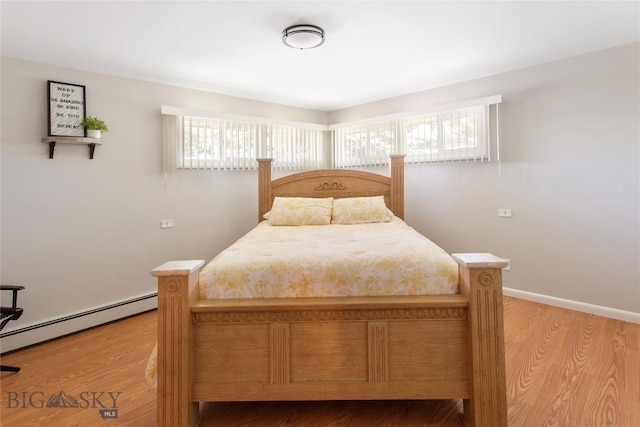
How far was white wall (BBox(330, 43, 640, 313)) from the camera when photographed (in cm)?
275

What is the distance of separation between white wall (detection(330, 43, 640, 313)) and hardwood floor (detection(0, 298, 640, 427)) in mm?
551

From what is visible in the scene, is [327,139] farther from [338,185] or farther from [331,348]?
[331,348]

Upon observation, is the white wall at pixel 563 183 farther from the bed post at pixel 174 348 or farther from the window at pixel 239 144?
the bed post at pixel 174 348

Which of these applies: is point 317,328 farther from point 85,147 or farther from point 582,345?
point 85,147

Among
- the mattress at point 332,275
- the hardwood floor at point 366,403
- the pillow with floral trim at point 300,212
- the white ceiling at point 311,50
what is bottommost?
the hardwood floor at point 366,403

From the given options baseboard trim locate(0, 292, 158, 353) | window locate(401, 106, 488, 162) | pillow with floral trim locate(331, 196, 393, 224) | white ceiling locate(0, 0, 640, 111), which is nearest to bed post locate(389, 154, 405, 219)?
pillow with floral trim locate(331, 196, 393, 224)

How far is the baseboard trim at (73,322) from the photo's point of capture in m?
2.57

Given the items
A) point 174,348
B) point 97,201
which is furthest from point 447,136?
point 97,201

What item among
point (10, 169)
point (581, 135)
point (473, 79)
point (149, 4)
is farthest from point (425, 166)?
point (10, 169)

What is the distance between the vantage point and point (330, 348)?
1598mm

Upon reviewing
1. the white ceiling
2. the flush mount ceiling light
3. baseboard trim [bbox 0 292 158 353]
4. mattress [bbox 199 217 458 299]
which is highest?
the white ceiling

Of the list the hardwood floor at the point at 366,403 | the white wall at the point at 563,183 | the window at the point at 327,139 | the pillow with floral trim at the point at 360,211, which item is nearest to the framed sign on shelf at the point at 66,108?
the window at the point at 327,139

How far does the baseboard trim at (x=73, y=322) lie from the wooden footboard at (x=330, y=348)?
199 cm

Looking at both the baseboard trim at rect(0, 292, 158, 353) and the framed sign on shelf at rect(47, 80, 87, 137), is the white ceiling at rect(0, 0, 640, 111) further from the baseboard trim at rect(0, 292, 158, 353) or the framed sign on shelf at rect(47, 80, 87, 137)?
the baseboard trim at rect(0, 292, 158, 353)
